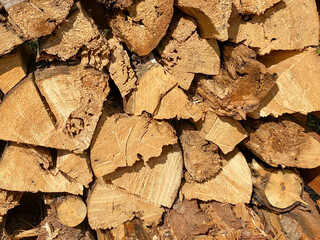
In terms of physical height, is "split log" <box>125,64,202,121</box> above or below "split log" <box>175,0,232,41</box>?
below

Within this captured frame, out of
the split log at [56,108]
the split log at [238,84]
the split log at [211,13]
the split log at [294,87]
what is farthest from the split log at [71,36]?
the split log at [294,87]

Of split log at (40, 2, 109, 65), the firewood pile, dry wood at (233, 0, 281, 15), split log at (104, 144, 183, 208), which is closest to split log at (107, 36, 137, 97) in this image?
the firewood pile

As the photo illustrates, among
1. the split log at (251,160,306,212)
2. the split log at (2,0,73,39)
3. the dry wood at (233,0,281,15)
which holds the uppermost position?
the split log at (2,0,73,39)

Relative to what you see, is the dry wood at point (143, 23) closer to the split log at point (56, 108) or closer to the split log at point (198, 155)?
the split log at point (56, 108)


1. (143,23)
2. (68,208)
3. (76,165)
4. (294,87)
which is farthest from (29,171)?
(294,87)

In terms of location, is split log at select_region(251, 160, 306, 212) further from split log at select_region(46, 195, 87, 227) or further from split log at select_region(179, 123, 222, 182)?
split log at select_region(46, 195, 87, 227)

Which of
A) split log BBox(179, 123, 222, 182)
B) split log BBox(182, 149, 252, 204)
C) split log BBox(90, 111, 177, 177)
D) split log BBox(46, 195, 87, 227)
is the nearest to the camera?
split log BBox(90, 111, 177, 177)

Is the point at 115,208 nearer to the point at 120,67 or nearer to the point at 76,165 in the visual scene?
the point at 76,165
